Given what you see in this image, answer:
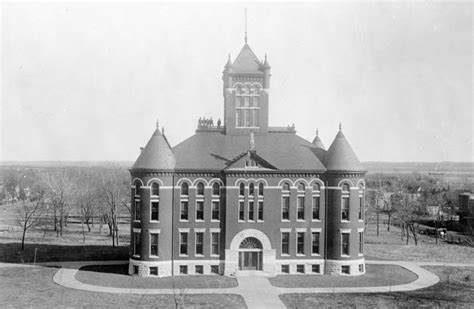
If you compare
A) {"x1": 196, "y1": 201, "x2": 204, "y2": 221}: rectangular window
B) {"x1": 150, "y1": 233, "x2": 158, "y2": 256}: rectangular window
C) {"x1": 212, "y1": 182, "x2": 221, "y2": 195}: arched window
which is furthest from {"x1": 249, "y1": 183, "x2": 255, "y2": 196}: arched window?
{"x1": 150, "y1": 233, "x2": 158, "y2": 256}: rectangular window

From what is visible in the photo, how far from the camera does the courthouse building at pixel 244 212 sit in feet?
136

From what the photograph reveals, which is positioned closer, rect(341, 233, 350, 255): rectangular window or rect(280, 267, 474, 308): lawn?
rect(280, 267, 474, 308): lawn

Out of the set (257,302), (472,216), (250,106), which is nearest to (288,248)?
(257,302)

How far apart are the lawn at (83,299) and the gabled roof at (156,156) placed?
1134 cm

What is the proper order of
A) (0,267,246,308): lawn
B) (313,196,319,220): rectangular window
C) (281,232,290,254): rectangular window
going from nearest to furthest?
(0,267,246,308): lawn < (281,232,290,254): rectangular window < (313,196,319,220): rectangular window

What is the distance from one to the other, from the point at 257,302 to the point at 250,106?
19778 millimetres

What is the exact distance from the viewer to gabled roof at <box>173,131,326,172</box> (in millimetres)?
42500

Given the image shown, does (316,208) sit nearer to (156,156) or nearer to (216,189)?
(216,189)

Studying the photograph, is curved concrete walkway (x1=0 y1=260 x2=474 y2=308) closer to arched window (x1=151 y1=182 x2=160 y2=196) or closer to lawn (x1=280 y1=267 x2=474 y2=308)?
lawn (x1=280 y1=267 x2=474 y2=308)

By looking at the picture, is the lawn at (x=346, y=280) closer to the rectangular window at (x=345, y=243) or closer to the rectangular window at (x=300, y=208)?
the rectangular window at (x=345, y=243)

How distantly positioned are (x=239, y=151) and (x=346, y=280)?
1473 centimetres

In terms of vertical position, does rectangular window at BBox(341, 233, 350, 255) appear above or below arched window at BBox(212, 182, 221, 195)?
below

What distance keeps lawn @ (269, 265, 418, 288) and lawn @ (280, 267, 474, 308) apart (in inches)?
113

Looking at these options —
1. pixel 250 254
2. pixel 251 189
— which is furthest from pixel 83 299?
pixel 251 189
